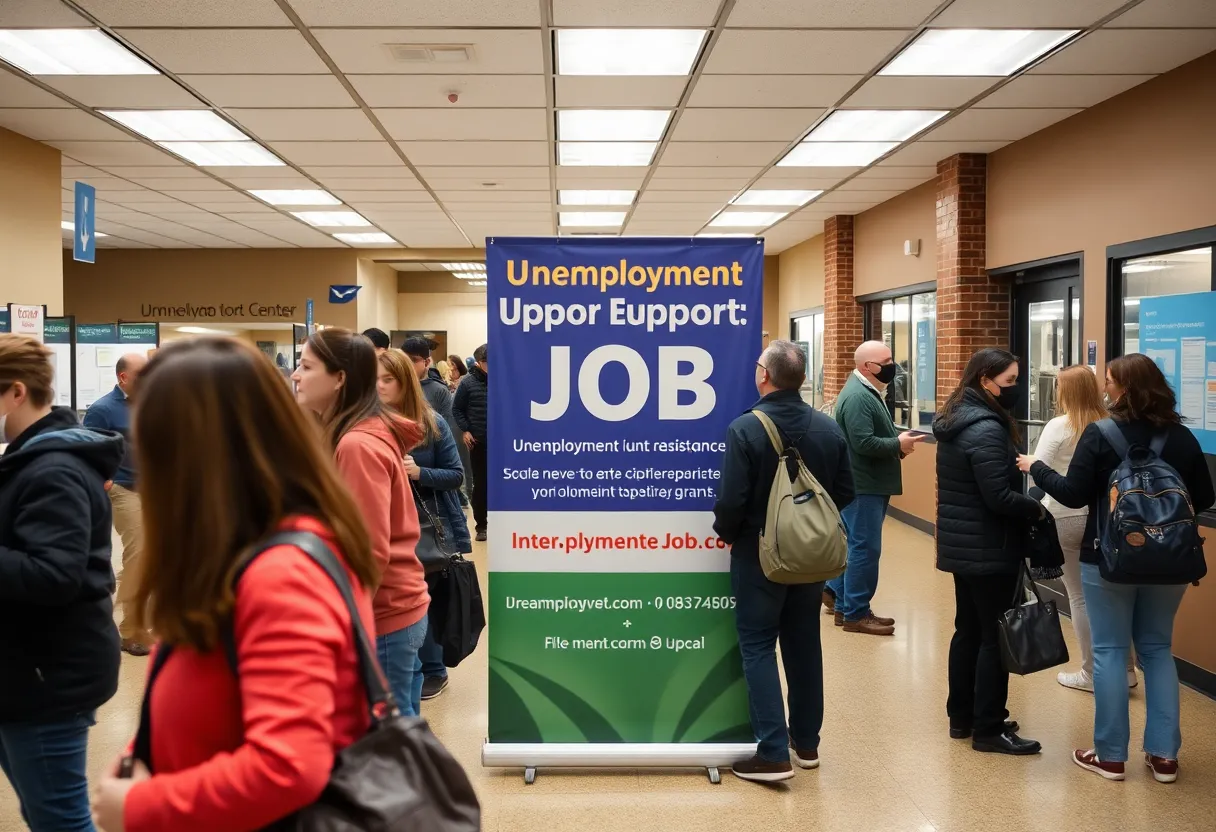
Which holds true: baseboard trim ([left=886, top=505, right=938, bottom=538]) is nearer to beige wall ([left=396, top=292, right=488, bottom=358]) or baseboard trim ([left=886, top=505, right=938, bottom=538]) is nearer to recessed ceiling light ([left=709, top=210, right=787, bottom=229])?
recessed ceiling light ([left=709, top=210, right=787, bottom=229])

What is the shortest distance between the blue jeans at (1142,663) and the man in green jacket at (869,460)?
1843 millimetres

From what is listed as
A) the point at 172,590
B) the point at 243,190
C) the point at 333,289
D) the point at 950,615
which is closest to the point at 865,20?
the point at 950,615

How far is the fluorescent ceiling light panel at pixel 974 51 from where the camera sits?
483 cm

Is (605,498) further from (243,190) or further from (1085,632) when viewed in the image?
(243,190)

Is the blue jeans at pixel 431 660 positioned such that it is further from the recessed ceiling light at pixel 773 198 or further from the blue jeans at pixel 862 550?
the recessed ceiling light at pixel 773 198

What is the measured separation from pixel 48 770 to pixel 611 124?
17.9 feet

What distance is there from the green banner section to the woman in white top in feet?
5.86

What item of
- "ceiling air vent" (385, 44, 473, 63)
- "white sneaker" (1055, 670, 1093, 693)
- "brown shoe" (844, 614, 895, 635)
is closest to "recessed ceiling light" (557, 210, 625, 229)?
"ceiling air vent" (385, 44, 473, 63)

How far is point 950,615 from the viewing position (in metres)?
5.98

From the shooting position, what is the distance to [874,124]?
6.68 metres

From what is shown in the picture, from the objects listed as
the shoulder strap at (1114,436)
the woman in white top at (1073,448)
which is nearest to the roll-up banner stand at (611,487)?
the shoulder strap at (1114,436)

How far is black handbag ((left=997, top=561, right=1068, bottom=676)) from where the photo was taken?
3645 millimetres

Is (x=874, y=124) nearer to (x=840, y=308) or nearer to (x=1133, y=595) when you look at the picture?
(x=1133, y=595)

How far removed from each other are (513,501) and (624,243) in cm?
99
